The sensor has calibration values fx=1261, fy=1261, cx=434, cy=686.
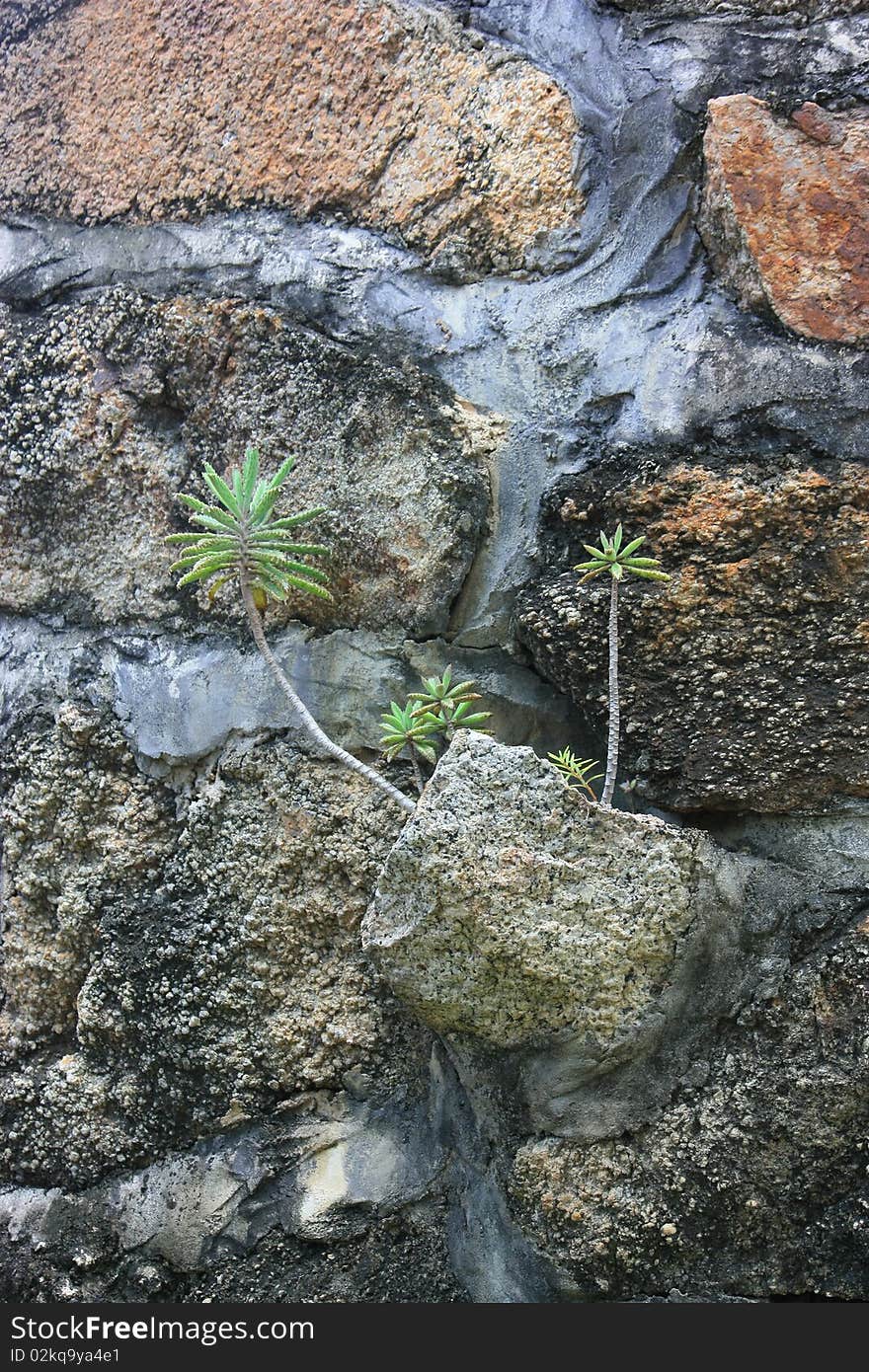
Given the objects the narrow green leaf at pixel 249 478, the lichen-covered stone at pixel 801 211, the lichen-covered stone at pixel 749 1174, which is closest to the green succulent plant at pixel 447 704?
the narrow green leaf at pixel 249 478

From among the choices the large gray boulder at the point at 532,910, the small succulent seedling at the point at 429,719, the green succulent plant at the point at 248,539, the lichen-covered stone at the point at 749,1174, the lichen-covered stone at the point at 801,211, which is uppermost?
the lichen-covered stone at the point at 801,211

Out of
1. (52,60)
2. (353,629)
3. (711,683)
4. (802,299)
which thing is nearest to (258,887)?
(353,629)

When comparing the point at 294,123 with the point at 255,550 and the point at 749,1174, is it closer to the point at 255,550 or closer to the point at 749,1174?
the point at 255,550

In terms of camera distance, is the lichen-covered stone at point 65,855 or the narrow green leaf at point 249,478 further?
the lichen-covered stone at point 65,855

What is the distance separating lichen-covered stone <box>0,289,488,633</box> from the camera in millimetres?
1438

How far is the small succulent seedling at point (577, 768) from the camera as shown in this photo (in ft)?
4.38

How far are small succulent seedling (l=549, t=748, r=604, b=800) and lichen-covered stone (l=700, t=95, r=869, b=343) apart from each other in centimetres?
51

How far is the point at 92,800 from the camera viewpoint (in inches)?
59.8

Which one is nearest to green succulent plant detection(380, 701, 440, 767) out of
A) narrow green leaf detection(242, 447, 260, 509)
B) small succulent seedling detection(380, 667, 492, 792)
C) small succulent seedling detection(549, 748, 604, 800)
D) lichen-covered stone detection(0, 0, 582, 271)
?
small succulent seedling detection(380, 667, 492, 792)

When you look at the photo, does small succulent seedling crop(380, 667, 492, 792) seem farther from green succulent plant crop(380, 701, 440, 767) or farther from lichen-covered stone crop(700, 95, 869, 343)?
lichen-covered stone crop(700, 95, 869, 343)

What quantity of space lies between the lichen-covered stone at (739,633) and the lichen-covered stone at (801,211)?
0.17m

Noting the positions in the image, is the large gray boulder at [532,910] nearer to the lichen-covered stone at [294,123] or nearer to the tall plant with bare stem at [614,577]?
the tall plant with bare stem at [614,577]

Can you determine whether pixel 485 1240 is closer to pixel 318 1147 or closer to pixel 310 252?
pixel 318 1147

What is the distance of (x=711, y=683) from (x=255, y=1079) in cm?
67
